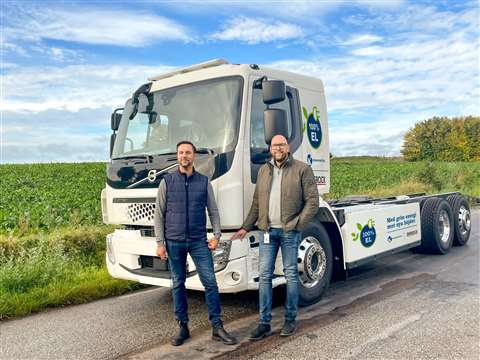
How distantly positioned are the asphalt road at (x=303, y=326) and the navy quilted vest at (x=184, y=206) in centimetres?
103

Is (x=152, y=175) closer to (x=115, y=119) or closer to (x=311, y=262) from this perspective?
(x=115, y=119)

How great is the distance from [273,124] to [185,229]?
4.41ft

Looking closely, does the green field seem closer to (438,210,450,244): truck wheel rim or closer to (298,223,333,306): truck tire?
(298,223,333,306): truck tire

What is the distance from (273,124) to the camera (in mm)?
4539

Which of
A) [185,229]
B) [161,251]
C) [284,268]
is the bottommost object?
[284,268]

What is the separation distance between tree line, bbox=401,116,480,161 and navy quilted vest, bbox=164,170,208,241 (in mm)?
76470

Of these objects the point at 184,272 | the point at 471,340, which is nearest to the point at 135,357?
the point at 184,272

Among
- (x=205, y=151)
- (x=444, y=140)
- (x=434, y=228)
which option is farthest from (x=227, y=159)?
(x=444, y=140)

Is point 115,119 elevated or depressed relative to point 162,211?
elevated

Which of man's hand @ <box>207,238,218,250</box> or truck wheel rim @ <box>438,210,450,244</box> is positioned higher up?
man's hand @ <box>207,238,218,250</box>

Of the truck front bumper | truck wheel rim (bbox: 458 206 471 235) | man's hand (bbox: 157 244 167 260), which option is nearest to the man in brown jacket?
the truck front bumper

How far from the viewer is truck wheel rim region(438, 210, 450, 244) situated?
857 cm

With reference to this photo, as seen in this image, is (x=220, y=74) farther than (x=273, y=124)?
Yes

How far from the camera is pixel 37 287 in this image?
605cm
